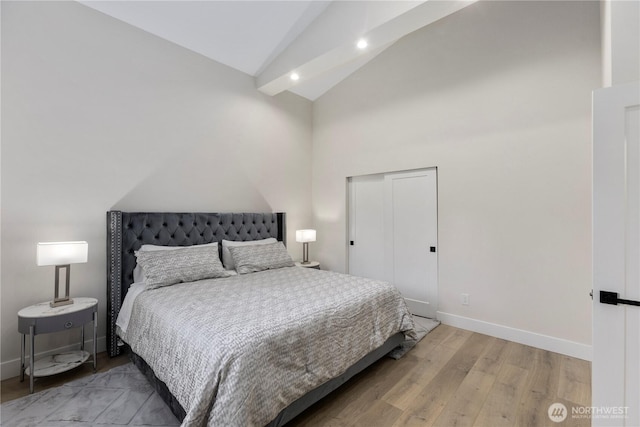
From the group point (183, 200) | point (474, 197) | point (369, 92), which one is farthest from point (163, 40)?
point (474, 197)

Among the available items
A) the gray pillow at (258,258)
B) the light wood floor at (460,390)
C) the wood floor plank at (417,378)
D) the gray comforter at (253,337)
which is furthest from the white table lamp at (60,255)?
the wood floor plank at (417,378)

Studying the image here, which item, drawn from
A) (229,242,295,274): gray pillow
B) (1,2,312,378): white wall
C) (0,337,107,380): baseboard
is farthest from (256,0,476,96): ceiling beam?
(0,337,107,380): baseboard

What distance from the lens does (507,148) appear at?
3021 mm

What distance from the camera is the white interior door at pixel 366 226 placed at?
4.18 meters

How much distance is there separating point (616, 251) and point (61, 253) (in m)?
3.56

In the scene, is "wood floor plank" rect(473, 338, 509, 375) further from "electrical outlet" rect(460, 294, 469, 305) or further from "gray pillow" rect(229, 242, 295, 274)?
"gray pillow" rect(229, 242, 295, 274)

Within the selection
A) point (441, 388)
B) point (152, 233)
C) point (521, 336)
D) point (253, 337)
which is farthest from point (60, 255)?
point (521, 336)

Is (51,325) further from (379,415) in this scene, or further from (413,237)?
(413,237)

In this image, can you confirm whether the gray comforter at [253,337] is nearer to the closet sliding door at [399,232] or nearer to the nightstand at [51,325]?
the nightstand at [51,325]

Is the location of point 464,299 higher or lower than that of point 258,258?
lower

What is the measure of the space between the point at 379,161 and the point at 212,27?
8.61ft

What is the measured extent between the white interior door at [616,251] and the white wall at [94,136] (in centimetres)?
357

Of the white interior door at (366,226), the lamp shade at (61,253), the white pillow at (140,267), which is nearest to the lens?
the lamp shade at (61,253)

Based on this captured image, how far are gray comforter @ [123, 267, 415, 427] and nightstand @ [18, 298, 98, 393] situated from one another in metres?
0.36
